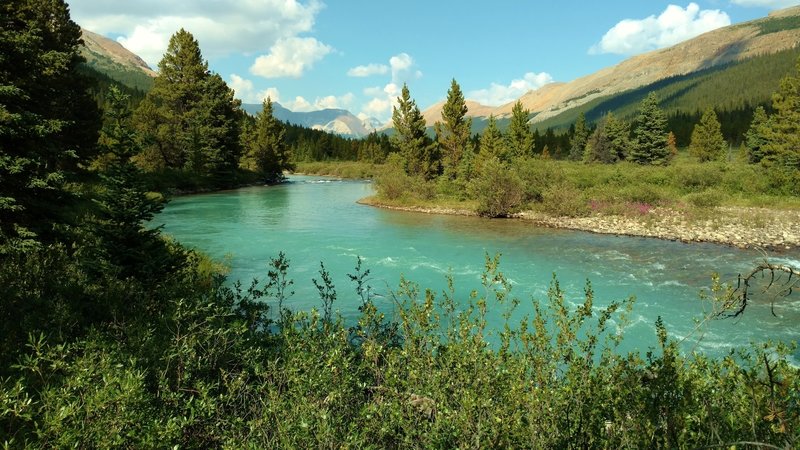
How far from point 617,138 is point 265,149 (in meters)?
53.9

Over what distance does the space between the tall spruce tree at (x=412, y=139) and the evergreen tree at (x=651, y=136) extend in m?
27.5

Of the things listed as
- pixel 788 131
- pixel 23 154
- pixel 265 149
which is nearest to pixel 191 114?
pixel 265 149

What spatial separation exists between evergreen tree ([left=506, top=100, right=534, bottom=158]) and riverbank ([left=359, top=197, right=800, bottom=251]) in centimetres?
2672

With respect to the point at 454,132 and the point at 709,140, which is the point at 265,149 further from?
the point at 709,140

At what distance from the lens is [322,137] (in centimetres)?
13338

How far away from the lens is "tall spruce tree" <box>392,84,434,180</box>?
5197cm

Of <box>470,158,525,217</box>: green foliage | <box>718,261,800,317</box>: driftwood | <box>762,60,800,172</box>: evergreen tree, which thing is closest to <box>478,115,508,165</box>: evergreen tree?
<box>470,158,525,217</box>: green foliage

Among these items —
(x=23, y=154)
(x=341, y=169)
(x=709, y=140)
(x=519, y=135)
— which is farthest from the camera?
(x=341, y=169)

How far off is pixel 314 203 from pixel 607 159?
47525mm

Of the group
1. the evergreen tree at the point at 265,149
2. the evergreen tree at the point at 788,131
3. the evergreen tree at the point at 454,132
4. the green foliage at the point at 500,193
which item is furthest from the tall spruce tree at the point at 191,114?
the evergreen tree at the point at 788,131

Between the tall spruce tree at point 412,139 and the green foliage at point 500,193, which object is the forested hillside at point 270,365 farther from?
the tall spruce tree at point 412,139

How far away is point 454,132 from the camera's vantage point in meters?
53.4

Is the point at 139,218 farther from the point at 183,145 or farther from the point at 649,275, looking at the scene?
the point at 183,145

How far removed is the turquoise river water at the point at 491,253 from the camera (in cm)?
1458
